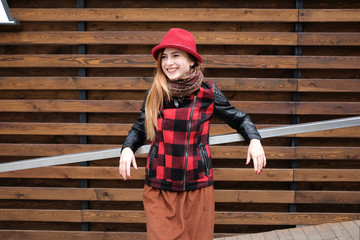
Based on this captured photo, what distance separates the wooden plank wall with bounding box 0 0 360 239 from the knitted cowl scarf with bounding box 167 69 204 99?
166 centimetres

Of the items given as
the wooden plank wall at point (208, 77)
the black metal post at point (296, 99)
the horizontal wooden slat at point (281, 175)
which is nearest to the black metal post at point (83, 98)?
the wooden plank wall at point (208, 77)

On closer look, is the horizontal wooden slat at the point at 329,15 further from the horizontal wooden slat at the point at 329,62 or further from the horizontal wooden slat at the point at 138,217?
the horizontal wooden slat at the point at 138,217

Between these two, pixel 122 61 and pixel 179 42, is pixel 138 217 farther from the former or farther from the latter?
pixel 179 42

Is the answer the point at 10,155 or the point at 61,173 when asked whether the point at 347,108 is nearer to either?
the point at 61,173

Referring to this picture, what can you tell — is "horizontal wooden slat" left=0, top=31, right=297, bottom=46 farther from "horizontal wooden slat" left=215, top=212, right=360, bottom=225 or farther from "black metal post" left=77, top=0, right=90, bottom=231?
"horizontal wooden slat" left=215, top=212, right=360, bottom=225

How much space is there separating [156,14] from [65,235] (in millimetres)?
2675

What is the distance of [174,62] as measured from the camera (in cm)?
184

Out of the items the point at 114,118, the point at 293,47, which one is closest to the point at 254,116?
the point at 293,47

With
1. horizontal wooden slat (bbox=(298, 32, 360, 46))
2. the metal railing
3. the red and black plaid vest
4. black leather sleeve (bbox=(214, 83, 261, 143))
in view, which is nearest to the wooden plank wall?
horizontal wooden slat (bbox=(298, 32, 360, 46))

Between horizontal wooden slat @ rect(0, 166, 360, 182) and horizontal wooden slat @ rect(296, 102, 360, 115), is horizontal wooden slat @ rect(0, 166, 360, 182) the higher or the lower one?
the lower one

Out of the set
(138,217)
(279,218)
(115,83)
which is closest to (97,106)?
(115,83)

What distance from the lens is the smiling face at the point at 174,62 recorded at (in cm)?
184

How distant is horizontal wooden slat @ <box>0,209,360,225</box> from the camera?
145 inches

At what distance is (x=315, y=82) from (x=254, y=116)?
710 millimetres
